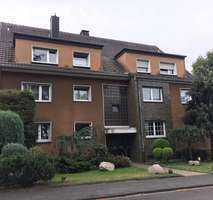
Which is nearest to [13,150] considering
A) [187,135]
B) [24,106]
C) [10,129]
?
[10,129]

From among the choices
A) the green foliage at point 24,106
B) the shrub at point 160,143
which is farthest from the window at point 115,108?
the green foliage at point 24,106

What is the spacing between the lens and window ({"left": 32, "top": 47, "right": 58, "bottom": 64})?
22.6m

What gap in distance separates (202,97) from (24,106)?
46.6 feet

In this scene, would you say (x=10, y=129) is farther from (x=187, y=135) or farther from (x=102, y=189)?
(x=187, y=135)

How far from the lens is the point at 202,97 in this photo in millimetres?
24500

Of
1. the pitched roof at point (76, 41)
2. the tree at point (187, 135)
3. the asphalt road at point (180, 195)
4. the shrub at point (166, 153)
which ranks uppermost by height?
the pitched roof at point (76, 41)

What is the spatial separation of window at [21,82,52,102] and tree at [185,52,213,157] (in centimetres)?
1134

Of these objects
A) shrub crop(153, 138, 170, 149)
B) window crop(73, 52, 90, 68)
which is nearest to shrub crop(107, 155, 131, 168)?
shrub crop(153, 138, 170, 149)

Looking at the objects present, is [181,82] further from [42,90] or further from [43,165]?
[43,165]

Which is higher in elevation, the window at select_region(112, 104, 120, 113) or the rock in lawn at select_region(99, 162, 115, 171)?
the window at select_region(112, 104, 120, 113)

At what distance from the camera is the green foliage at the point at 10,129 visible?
15.1m

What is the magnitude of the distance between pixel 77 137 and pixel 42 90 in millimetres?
4688

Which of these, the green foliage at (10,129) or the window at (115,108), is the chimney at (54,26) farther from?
the green foliage at (10,129)

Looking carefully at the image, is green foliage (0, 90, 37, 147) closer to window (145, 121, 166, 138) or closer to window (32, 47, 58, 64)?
window (32, 47, 58, 64)
